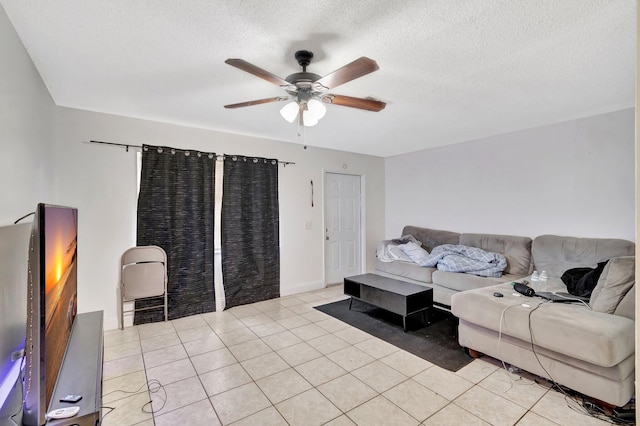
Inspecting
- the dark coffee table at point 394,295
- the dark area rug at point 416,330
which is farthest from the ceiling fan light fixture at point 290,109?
the dark area rug at point 416,330

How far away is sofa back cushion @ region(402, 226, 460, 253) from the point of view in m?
4.41

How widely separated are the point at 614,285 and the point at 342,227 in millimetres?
3436

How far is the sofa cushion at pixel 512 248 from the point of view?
3568 mm

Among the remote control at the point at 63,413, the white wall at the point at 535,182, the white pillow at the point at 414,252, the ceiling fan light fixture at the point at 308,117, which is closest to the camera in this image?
the remote control at the point at 63,413

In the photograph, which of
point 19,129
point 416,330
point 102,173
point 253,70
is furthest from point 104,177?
point 416,330

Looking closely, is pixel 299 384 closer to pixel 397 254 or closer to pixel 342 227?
pixel 397 254

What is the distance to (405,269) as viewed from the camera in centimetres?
420

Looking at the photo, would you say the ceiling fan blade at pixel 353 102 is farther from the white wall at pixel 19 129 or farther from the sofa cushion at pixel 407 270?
the sofa cushion at pixel 407 270

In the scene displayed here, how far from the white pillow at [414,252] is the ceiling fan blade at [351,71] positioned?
10.0ft

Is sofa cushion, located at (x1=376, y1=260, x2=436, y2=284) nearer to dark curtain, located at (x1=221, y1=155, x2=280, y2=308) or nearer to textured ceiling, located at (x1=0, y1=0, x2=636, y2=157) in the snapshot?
dark curtain, located at (x1=221, y1=155, x2=280, y2=308)

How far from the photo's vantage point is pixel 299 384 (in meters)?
2.16

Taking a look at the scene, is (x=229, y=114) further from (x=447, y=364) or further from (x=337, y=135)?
(x=447, y=364)

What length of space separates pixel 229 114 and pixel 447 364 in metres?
3.15

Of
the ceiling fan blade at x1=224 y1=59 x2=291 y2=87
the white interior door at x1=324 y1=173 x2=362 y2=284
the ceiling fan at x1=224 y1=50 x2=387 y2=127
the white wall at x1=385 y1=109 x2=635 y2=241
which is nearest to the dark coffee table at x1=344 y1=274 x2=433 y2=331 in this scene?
the white interior door at x1=324 y1=173 x2=362 y2=284
